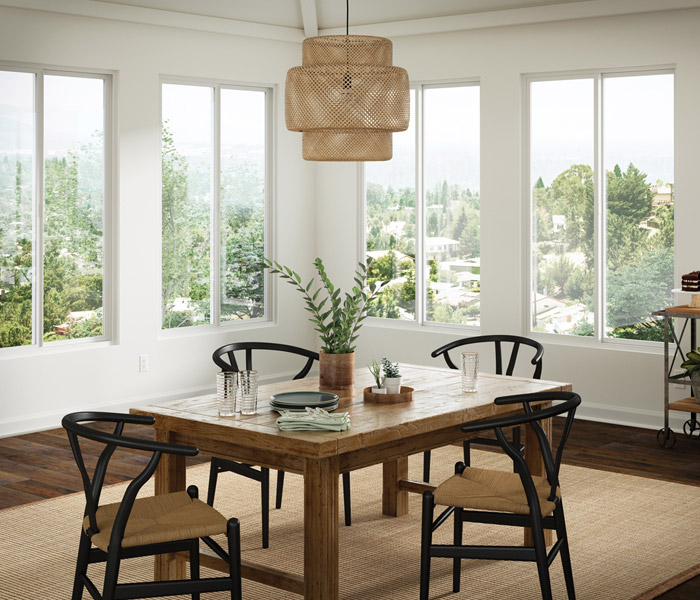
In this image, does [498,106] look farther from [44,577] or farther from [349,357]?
[44,577]

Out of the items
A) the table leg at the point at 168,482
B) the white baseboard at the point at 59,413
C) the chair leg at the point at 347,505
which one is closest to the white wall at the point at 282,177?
the white baseboard at the point at 59,413

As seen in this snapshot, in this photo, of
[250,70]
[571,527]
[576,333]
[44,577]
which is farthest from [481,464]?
[250,70]

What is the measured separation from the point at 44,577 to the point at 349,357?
145 cm

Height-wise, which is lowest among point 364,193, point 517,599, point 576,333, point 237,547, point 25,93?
point 517,599

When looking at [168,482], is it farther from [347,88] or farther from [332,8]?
[332,8]

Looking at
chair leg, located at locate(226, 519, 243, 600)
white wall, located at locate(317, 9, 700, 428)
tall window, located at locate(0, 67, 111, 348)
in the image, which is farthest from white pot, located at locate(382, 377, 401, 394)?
tall window, located at locate(0, 67, 111, 348)

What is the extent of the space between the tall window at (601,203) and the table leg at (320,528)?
13.1 feet

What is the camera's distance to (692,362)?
5.74 meters

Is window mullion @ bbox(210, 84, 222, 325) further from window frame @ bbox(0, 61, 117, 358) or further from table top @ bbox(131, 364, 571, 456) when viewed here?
table top @ bbox(131, 364, 571, 456)

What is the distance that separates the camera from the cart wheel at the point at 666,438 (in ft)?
19.3

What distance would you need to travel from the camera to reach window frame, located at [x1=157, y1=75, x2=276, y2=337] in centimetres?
714

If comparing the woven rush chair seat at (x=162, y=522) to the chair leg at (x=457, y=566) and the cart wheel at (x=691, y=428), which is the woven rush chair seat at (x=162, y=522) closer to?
the chair leg at (x=457, y=566)

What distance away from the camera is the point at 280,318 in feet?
25.8

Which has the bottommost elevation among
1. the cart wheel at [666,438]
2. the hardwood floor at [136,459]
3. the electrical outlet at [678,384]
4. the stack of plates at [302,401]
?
the hardwood floor at [136,459]
